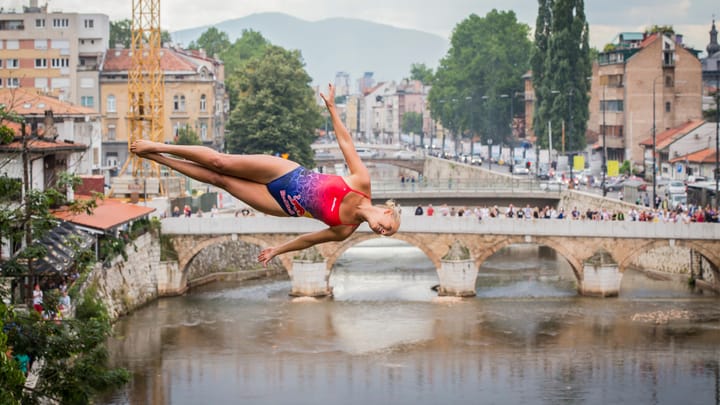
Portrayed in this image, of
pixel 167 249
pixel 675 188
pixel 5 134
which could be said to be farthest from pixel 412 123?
pixel 5 134

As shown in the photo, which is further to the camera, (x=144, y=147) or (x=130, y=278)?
(x=130, y=278)

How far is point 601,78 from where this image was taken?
102 meters

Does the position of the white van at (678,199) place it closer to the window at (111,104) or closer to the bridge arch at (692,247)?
the bridge arch at (692,247)

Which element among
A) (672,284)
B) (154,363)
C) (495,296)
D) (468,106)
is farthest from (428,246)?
(468,106)

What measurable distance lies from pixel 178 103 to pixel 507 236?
141 feet

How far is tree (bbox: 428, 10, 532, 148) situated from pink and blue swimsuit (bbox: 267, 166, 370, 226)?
343 feet

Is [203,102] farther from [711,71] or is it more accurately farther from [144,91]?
[711,71]

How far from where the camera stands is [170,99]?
319 ft

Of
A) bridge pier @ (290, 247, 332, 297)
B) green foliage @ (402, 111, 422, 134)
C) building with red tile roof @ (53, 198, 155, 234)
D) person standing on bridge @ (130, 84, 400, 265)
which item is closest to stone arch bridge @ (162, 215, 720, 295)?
bridge pier @ (290, 247, 332, 297)

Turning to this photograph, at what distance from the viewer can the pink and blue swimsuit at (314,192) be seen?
13984 mm

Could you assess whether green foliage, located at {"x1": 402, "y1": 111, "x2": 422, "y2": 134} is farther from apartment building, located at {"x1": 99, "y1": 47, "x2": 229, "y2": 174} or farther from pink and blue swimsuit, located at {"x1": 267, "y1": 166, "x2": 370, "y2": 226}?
pink and blue swimsuit, located at {"x1": 267, "y1": 166, "x2": 370, "y2": 226}

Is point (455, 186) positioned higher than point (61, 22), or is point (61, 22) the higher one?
point (61, 22)

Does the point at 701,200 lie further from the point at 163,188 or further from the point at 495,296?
the point at 163,188

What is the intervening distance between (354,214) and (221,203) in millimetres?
64229
